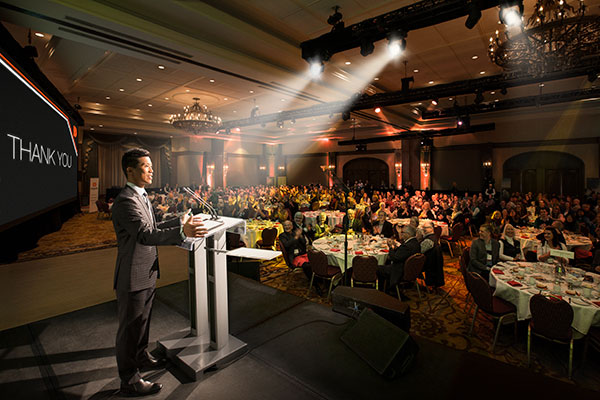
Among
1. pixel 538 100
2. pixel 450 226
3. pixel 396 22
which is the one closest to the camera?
pixel 396 22

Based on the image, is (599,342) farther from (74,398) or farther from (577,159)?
(577,159)

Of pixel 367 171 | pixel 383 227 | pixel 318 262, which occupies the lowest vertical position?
pixel 318 262

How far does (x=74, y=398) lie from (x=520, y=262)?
18.0 ft

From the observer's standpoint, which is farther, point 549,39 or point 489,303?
point 549,39

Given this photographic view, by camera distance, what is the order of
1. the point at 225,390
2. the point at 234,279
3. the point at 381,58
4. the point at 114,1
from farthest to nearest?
the point at 381,58 → the point at 234,279 → the point at 114,1 → the point at 225,390

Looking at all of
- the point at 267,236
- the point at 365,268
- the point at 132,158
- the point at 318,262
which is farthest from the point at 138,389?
the point at 267,236

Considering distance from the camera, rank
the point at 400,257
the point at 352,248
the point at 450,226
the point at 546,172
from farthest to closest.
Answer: the point at 546,172 < the point at 450,226 < the point at 352,248 < the point at 400,257

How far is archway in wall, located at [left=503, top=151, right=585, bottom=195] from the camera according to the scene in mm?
13344

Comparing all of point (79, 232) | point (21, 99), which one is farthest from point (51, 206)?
point (79, 232)

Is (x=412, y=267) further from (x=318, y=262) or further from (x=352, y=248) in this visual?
(x=318, y=262)

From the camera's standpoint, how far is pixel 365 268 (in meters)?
4.39

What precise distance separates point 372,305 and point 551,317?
2.04m

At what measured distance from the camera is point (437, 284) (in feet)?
16.0

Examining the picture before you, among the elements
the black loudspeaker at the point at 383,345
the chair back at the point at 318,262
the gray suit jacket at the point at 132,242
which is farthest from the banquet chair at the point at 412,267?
the gray suit jacket at the point at 132,242
